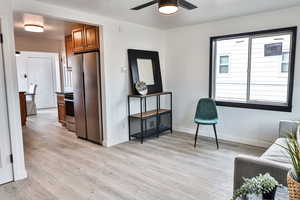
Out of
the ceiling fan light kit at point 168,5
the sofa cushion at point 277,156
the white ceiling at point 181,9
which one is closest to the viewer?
the sofa cushion at point 277,156

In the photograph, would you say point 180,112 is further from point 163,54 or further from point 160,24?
point 160,24

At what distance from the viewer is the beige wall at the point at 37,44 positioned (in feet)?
19.7

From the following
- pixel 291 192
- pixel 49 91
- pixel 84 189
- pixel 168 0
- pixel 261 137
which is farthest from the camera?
pixel 49 91

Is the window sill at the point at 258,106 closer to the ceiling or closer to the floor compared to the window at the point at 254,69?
closer to the floor

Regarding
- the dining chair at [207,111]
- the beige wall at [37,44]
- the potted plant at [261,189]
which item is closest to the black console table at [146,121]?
the dining chair at [207,111]

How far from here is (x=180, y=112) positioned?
479 centimetres

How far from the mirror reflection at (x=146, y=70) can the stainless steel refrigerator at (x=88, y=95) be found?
2.95 feet

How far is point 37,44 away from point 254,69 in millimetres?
5994

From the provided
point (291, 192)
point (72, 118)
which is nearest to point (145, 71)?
point (72, 118)

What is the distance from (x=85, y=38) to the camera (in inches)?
156

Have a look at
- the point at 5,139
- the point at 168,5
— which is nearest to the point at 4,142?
the point at 5,139

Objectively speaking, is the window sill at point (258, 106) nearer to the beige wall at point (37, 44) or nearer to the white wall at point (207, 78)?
the white wall at point (207, 78)

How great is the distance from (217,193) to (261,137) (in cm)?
192

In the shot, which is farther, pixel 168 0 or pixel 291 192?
pixel 168 0
